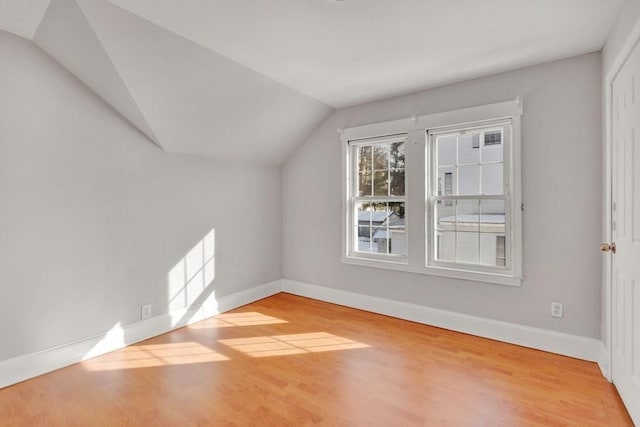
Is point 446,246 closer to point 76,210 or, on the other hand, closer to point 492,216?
point 492,216

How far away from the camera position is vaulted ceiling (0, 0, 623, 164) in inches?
79.0

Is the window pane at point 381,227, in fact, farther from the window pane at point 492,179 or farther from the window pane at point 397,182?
the window pane at point 492,179

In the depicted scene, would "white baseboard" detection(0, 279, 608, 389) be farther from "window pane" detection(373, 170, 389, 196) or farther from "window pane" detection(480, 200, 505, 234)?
"window pane" detection(373, 170, 389, 196)

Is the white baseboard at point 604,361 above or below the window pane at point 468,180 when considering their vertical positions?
below

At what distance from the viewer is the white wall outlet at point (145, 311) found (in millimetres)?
2992

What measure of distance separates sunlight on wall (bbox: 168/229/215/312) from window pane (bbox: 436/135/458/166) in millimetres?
2685

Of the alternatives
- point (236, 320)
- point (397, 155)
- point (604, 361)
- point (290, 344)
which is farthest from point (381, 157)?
point (604, 361)

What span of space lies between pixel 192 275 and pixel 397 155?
8.80 ft

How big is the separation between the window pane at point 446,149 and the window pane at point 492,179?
334 mm

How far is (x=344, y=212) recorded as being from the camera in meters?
4.05

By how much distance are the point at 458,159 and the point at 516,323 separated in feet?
5.45

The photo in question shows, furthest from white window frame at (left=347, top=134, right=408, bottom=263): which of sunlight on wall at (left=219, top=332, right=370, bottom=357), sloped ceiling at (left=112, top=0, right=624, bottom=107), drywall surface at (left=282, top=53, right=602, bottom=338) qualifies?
sunlight on wall at (left=219, top=332, right=370, bottom=357)

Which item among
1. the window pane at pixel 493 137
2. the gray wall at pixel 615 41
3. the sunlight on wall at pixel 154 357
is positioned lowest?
the sunlight on wall at pixel 154 357

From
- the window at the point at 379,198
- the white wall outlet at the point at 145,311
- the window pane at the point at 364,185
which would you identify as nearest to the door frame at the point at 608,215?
the window at the point at 379,198
